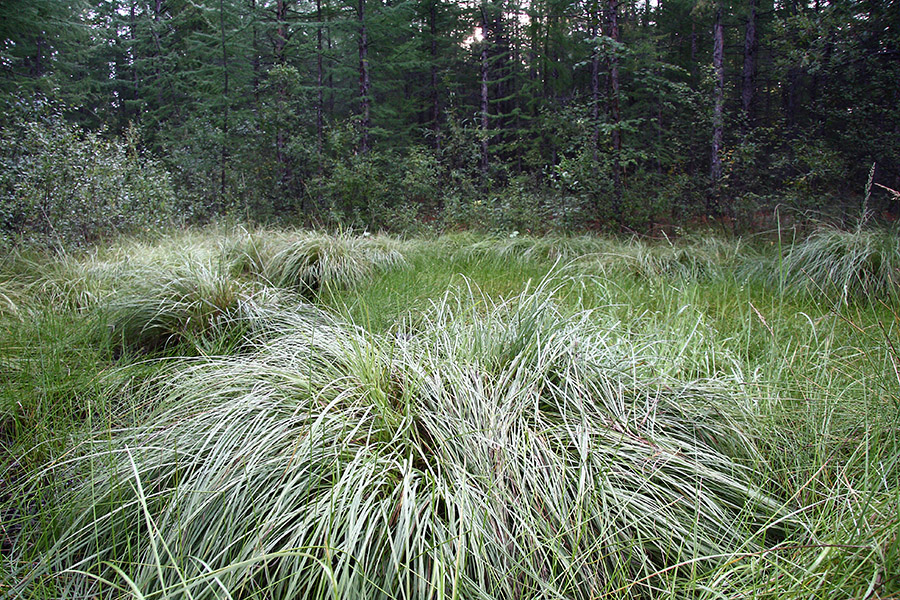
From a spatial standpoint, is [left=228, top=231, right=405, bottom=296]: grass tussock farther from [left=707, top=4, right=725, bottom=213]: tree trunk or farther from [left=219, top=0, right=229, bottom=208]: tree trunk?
[left=219, top=0, right=229, bottom=208]: tree trunk

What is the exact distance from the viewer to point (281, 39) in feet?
34.0

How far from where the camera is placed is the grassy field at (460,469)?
A: 3.24 feet

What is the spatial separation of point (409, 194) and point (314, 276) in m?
6.67

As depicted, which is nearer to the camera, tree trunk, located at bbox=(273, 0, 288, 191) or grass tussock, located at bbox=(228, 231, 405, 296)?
grass tussock, located at bbox=(228, 231, 405, 296)

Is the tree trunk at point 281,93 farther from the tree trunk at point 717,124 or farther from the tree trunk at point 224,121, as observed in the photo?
the tree trunk at point 717,124

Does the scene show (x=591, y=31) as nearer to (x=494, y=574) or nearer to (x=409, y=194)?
(x=409, y=194)

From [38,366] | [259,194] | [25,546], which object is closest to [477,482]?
[25,546]

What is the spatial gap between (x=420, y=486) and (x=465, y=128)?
32.5ft

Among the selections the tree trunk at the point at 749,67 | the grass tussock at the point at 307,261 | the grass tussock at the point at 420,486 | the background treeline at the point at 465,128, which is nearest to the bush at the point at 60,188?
the background treeline at the point at 465,128

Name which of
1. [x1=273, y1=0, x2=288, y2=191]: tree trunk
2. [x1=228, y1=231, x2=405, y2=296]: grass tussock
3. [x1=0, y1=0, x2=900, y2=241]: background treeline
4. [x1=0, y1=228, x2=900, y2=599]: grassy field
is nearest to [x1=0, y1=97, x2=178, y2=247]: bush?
[x1=0, y1=0, x2=900, y2=241]: background treeline

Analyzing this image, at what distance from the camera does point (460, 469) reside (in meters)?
1.20

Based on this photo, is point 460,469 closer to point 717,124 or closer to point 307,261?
point 307,261

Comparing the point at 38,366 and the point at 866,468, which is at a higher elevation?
the point at 38,366

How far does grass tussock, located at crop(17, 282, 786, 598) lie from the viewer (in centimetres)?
102
